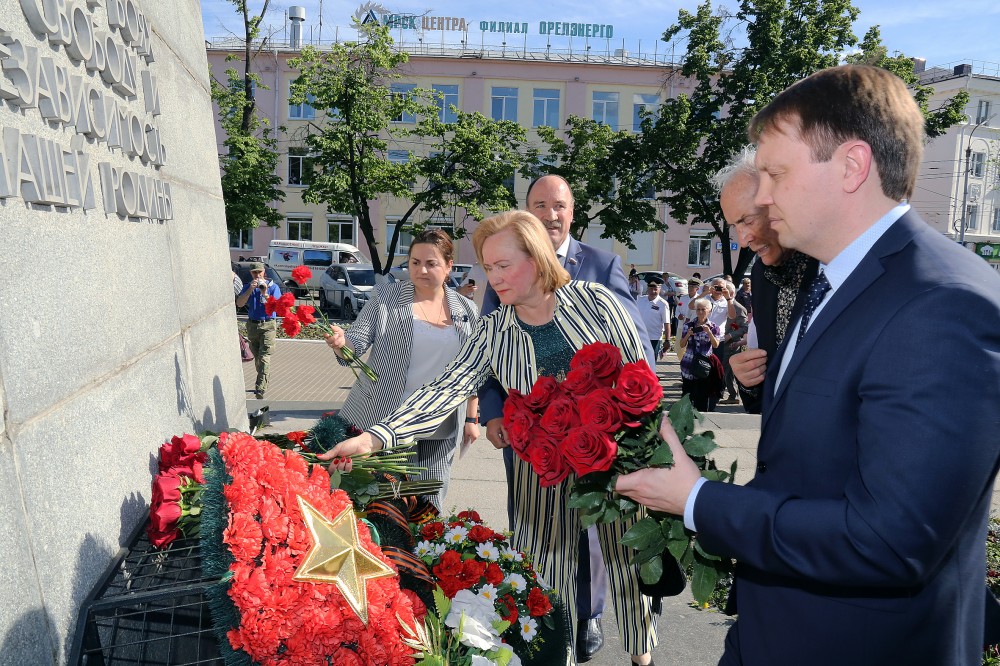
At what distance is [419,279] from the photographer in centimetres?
482

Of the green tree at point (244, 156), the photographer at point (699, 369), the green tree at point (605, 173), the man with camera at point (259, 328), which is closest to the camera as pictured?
the photographer at point (699, 369)

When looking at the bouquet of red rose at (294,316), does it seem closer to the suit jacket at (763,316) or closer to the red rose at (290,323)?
the red rose at (290,323)

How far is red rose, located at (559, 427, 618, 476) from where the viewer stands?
1826mm

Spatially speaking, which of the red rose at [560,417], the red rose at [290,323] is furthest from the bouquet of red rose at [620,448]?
the red rose at [290,323]

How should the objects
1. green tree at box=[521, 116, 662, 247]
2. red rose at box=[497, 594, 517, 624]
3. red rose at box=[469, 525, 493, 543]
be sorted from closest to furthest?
1. red rose at box=[497, 594, 517, 624]
2. red rose at box=[469, 525, 493, 543]
3. green tree at box=[521, 116, 662, 247]

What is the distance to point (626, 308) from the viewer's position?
362cm

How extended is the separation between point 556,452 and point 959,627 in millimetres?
931

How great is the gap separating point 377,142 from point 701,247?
2291cm

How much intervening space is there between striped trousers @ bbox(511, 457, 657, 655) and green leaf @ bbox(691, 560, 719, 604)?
1433mm

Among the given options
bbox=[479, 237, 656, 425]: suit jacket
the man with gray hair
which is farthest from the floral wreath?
bbox=[479, 237, 656, 425]: suit jacket

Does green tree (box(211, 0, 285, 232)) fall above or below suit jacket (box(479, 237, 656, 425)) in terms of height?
above

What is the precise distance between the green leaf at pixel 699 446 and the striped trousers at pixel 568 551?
1.42 meters

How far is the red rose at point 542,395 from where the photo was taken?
2.17 metres

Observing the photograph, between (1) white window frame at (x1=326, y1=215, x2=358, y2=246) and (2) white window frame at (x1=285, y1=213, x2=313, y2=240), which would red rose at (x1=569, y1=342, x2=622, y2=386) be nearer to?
(1) white window frame at (x1=326, y1=215, x2=358, y2=246)
